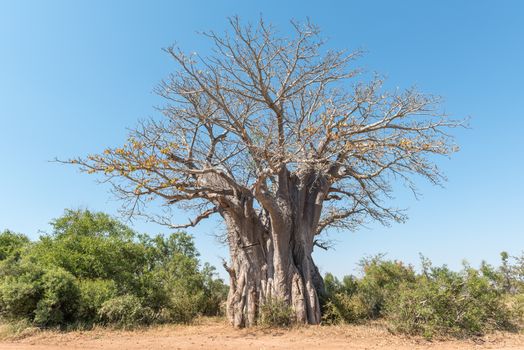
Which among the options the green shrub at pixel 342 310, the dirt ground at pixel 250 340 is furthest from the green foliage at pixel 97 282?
the green shrub at pixel 342 310

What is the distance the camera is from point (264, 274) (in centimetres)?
955

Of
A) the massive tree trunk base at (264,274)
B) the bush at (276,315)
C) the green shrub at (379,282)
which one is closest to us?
the bush at (276,315)

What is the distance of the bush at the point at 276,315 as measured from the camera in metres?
8.29

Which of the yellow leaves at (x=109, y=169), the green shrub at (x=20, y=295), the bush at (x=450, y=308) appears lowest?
the bush at (x=450, y=308)

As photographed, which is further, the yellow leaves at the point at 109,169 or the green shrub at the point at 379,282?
the green shrub at the point at 379,282

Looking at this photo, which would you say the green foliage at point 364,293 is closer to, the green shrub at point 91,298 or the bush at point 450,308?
the bush at point 450,308

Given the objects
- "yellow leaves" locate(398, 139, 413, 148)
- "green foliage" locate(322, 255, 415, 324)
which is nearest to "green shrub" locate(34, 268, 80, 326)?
"green foliage" locate(322, 255, 415, 324)

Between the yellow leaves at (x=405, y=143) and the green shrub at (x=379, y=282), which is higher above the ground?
the yellow leaves at (x=405, y=143)

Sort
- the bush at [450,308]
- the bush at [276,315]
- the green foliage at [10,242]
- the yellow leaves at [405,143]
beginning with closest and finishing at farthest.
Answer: the bush at [450,308] → the yellow leaves at [405,143] → the bush at [276,315] → the green foliage at [10,242]

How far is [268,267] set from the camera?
952 centimetres

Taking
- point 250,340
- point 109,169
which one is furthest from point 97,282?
point 250,340

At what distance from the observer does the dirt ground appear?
6500 millimetres

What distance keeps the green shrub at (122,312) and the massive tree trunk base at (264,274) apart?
2304mm

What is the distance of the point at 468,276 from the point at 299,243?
3984 mm
